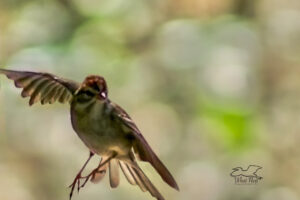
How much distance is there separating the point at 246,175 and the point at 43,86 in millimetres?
749

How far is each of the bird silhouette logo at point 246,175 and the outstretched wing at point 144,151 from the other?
72 cm

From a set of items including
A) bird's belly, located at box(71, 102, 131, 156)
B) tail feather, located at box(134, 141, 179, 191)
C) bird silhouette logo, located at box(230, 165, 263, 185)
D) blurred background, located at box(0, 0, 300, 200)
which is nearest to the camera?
tail feather, located at box(134, 141, 179, 191)

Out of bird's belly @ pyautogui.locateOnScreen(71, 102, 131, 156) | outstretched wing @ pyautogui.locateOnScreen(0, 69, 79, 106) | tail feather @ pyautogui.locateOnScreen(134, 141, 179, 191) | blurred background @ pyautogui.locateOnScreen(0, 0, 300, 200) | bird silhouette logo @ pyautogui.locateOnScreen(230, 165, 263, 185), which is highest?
blurred background @ pyautogui.locateOnScreen(0, 0, 300, 200)

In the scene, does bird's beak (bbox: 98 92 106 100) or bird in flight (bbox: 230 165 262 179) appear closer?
bird's beak (bbox: 98 92 106 100)

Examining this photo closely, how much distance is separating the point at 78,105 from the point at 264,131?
1.02 meters

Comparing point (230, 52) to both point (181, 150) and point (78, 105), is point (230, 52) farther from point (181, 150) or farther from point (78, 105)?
point (78, 105)

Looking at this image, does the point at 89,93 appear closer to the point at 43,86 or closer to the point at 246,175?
the point at 43,86

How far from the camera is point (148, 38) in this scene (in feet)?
6.18

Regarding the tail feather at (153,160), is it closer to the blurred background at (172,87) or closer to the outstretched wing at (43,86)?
the outstretched wing at (43,86)

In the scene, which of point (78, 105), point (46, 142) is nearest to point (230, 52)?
point (46, 142)

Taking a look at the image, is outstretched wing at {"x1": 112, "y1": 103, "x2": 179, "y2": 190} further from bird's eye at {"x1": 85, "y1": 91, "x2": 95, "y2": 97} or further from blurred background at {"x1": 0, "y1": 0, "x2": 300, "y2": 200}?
blurred background at {"x1": 0, "y1": 0, "x2": 300, "y2": 200}

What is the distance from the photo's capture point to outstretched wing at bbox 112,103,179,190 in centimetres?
68

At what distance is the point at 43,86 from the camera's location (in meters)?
0.82

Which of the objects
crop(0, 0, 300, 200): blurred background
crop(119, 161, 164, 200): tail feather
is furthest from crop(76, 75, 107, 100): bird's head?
crop(0, 0, 300, 200): blurred background
